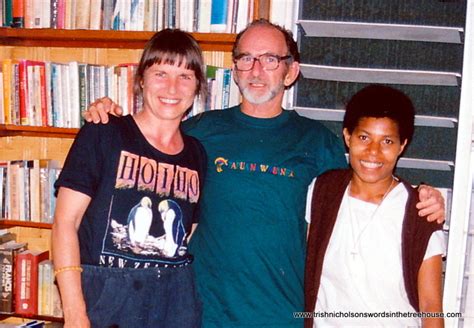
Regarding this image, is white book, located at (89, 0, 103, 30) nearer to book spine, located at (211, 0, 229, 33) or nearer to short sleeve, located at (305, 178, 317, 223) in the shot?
book spine, located at (211, 0, 229, 33)

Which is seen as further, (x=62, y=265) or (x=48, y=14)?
(x=48, y=14)

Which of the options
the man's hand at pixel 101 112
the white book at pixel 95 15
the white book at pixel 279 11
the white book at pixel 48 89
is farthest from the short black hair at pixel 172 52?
the white book at pixel 48 89

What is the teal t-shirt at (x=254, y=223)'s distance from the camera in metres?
1.67

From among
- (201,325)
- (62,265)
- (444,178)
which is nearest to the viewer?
(62,265)

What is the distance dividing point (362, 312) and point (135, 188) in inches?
28.2

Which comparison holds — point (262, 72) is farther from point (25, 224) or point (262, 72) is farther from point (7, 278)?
point (7, 278)

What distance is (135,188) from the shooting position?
1.51 meters

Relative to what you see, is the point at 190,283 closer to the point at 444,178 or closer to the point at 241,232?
the point at 241,232

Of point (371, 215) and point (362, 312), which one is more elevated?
point (371, 215)

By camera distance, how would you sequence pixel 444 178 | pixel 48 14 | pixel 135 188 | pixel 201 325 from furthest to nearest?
pixel 48 14 < pixel 444 178 < pixel 201 325 < pixel 135 188

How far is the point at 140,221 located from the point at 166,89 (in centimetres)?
38

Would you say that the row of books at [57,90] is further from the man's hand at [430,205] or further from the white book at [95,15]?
the man's hand at [430,205]

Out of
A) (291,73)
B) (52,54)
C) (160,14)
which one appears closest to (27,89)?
(52,54)

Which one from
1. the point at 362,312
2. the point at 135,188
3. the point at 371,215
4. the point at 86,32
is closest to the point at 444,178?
the point at 371,215
